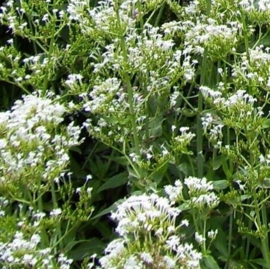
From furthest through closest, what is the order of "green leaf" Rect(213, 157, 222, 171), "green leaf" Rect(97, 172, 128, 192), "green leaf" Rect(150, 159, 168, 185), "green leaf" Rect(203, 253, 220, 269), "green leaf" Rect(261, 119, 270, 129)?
"green leaf" Rect(97, 172, 128, 192) → "green leaf" Rect(213, 157, 222, 171) → "green leaf" Rect(150, 159, 168, 185) → "green leaf" Rect(261, 119, 270, 129) → "green leaf" Rect(203, 253, 220, 269)

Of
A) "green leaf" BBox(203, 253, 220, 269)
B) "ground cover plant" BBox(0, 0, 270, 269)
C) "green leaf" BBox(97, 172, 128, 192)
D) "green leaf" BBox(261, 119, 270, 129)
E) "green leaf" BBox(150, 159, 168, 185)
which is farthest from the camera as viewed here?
"green leaf" BBox(97, 172, 128, 192)

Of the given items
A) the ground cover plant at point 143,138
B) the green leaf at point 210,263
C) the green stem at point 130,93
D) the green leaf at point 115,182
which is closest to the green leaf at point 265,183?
the ground cover plant at point 143,138

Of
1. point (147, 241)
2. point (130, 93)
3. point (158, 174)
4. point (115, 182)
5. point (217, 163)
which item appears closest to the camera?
point (147, 241)

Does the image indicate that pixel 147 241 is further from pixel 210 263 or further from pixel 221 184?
pixel 221 184

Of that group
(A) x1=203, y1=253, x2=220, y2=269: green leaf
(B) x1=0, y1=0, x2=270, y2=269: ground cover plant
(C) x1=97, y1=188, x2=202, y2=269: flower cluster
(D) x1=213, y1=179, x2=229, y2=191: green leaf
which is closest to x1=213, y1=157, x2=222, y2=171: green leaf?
(B) x1=0, y1=0, x2=270, y2=269: ground cover plant

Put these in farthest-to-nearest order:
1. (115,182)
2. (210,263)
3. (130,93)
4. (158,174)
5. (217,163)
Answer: (115,182)
(217,163)
(158,174)
(130,93)
(210,263)

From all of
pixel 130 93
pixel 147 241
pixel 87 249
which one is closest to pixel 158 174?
pixel 130 93

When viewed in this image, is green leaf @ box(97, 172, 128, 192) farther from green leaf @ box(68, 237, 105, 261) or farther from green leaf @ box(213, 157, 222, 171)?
green leaf @ box(213, 157, 222, 171)
